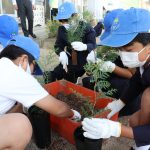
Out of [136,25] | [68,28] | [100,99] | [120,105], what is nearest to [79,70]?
[68,28]

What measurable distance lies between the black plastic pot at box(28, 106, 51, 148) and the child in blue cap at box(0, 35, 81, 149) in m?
0.25

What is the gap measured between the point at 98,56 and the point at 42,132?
0.93 m

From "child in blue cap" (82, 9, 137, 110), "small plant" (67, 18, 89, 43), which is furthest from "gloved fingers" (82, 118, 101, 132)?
"small plant" (67, 18, 89, 43)

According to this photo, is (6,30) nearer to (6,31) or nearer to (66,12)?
(6,31)

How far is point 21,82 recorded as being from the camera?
56.1 inches

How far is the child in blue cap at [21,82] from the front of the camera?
1.42 m

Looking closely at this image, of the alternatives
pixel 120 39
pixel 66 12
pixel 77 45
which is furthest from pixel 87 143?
pixel 66 12

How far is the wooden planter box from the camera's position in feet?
6.14

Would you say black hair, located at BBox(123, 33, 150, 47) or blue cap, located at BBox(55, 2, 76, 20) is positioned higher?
blue cap, located at BBox(55, 2, 76, 20)

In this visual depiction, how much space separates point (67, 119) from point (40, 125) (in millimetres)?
215

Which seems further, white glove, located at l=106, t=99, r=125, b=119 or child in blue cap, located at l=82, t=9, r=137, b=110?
child in blue cap, located at l=82, t=9, r=137, b=110

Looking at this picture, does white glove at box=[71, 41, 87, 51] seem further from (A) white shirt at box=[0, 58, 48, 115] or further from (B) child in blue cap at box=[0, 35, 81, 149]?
(A) white shirt at box=[0, 58, 48, 115]

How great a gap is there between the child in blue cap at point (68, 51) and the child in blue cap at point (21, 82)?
130cm

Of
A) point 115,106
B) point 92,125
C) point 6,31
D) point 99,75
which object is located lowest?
point 115,106
